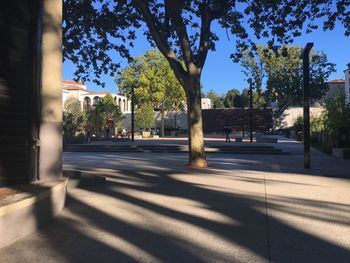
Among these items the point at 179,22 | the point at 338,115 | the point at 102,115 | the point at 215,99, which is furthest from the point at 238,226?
the point at 215,99

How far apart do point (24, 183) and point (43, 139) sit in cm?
79

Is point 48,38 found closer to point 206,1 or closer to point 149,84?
point 206,1

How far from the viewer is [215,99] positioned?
122 metres

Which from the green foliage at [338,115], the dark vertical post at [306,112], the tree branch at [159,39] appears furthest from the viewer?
the green foliage at [338,115]

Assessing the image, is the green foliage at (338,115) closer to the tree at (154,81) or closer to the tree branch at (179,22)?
the tree branch at (179,22)

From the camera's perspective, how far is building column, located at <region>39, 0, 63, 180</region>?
749 centimetres

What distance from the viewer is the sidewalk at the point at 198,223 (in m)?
5.00

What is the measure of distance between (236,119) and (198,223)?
52.8 m

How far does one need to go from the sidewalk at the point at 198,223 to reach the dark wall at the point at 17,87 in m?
1.12

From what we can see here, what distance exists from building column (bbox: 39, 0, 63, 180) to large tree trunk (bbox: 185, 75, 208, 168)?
21.6 feet

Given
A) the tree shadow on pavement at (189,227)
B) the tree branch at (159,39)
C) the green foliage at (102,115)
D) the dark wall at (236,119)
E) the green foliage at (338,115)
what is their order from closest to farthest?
the tree shadow on pavement at (189,227) < the tree branch at (159,39) < the green foliage at (338,115) < the green foliage at (102,115) < the dark wall at (236,119)

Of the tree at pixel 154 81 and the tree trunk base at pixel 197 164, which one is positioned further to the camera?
the tree at pixel 154 81

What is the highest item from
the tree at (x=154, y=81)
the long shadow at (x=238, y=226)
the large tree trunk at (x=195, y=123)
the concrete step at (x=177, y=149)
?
the tree at (x=154, y=81)

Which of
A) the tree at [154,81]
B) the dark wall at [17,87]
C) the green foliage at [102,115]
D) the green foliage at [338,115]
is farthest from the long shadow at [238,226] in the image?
the tree at [154,81]
